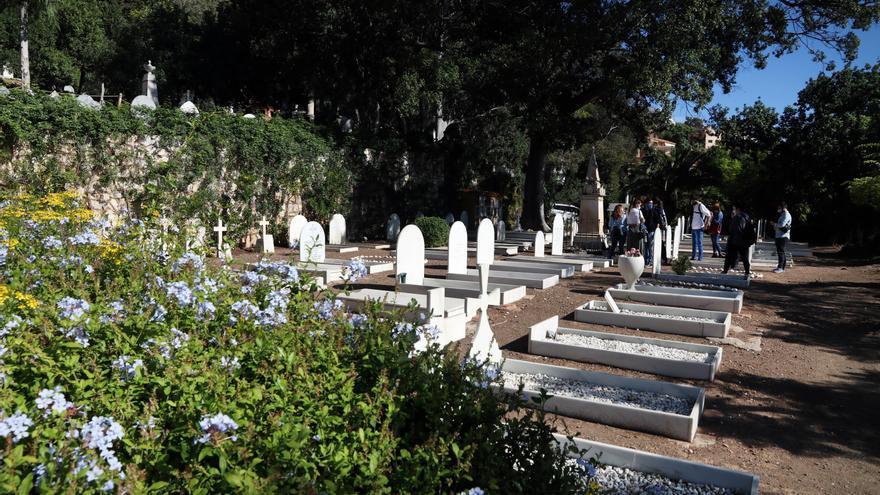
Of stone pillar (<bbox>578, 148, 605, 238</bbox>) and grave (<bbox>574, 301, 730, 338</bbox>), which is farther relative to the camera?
stone pillar (<bbox>578, 148, 605, 238</bbox>)

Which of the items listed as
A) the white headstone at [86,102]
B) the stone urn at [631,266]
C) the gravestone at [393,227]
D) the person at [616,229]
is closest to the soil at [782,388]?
the stone urn at [631,266]

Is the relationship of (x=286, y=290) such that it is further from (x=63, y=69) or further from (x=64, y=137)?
(x=63, y=69)

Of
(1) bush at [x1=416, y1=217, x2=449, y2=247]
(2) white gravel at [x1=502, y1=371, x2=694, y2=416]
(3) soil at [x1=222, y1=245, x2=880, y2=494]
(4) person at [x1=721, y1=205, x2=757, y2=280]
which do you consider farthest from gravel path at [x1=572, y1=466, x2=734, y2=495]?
(1) bush at [x1=416, y1=217, x2=449, y2=247]

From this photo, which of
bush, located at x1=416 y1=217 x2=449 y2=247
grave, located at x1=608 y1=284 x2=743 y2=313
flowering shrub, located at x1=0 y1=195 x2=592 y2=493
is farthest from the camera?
bush, located at x1=416 y1=217 x2=449 y2=247

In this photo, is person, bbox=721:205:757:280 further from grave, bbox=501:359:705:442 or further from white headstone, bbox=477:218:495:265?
grave, bbox=501:359:705:442

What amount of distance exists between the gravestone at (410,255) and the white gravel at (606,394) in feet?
10.8

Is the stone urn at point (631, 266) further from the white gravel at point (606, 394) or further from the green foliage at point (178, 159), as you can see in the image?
the green foliage at point (178, 159)

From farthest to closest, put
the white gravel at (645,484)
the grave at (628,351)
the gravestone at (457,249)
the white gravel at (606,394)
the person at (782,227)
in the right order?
the person at (782,227) → the gravestone at (457,249) → the grave at (628,351) → the white gravel at (606,394) → the white gravel at (645,484)

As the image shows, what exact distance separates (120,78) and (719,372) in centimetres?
3222

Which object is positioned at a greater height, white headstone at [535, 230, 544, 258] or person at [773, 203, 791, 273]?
person at [773, 203, 791, 273]

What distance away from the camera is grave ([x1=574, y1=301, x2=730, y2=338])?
8.20 metres

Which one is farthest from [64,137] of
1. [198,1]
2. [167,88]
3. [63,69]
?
[198,1]

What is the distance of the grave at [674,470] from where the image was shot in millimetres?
3973

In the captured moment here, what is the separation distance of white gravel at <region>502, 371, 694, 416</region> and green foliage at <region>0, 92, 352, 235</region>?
6.94 meters
